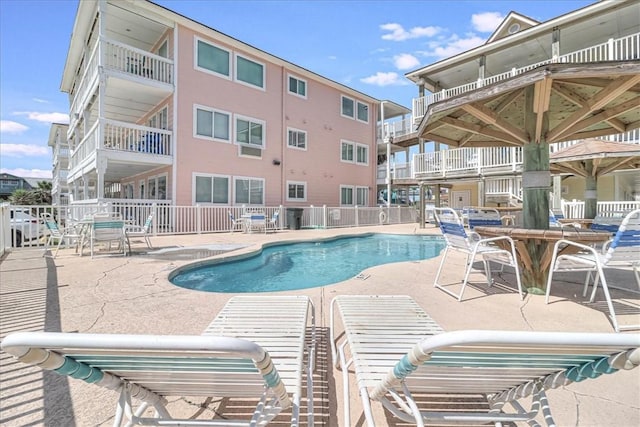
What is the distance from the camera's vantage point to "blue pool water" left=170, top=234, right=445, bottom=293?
548 centimetres

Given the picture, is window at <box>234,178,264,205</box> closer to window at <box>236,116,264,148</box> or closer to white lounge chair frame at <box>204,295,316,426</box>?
window at <box>236,116,264,148</box>

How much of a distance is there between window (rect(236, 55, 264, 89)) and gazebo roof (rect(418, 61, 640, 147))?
38.2ft

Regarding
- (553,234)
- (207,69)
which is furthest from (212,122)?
(553,234)

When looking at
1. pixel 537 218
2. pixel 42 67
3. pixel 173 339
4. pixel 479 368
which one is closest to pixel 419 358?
pixel 479 368

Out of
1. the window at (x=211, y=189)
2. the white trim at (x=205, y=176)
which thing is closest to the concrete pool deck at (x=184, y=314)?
the white trim at (x=205, y=176)

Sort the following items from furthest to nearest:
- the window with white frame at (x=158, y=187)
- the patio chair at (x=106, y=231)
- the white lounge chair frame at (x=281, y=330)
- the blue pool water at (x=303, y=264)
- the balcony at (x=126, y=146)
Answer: the window with white frame at (x=158, y=187) → the balcony at (x=126, y=146) → the patio chair at (x=106, y=231) → the blue pool water at (x=303, y=264) → the white lounge chair frame at (x=281, y=330)

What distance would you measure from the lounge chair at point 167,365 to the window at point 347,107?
61.6 ft

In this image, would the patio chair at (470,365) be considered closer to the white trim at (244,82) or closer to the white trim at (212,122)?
the white trim at (212,122)

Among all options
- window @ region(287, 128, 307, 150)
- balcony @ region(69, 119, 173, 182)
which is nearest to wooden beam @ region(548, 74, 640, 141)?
balcony @ region(69, 119, 173, 182)

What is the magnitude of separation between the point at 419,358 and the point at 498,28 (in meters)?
18.8

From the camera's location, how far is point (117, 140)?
12.1 meters

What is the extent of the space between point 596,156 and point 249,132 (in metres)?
12.5

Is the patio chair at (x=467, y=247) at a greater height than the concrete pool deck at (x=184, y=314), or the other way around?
the patio chair at (x=467, y=247)

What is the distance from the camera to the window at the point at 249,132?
14051 mm
